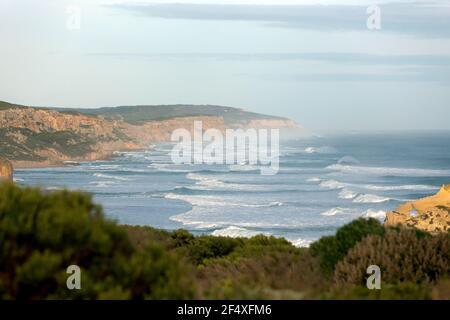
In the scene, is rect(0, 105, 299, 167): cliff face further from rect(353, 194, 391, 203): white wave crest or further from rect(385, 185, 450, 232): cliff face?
rect(385, 185, 450, 232): cliff face

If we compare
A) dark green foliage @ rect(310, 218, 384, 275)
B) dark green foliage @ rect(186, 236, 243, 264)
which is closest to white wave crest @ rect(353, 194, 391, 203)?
dark green foliage @ rect(186, 236, 243, 264)

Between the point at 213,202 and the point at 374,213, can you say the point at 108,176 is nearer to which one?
the point at 213,202

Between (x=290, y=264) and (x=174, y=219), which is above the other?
(x=290, y=264)

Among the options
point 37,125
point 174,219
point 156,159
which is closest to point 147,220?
point 174,219

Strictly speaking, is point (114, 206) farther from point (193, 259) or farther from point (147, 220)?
point (193, 259)

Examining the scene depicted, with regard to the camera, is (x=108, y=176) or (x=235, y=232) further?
(x=108, y=176)

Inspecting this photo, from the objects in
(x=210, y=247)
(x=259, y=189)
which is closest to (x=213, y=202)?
(x=259, y=189)
